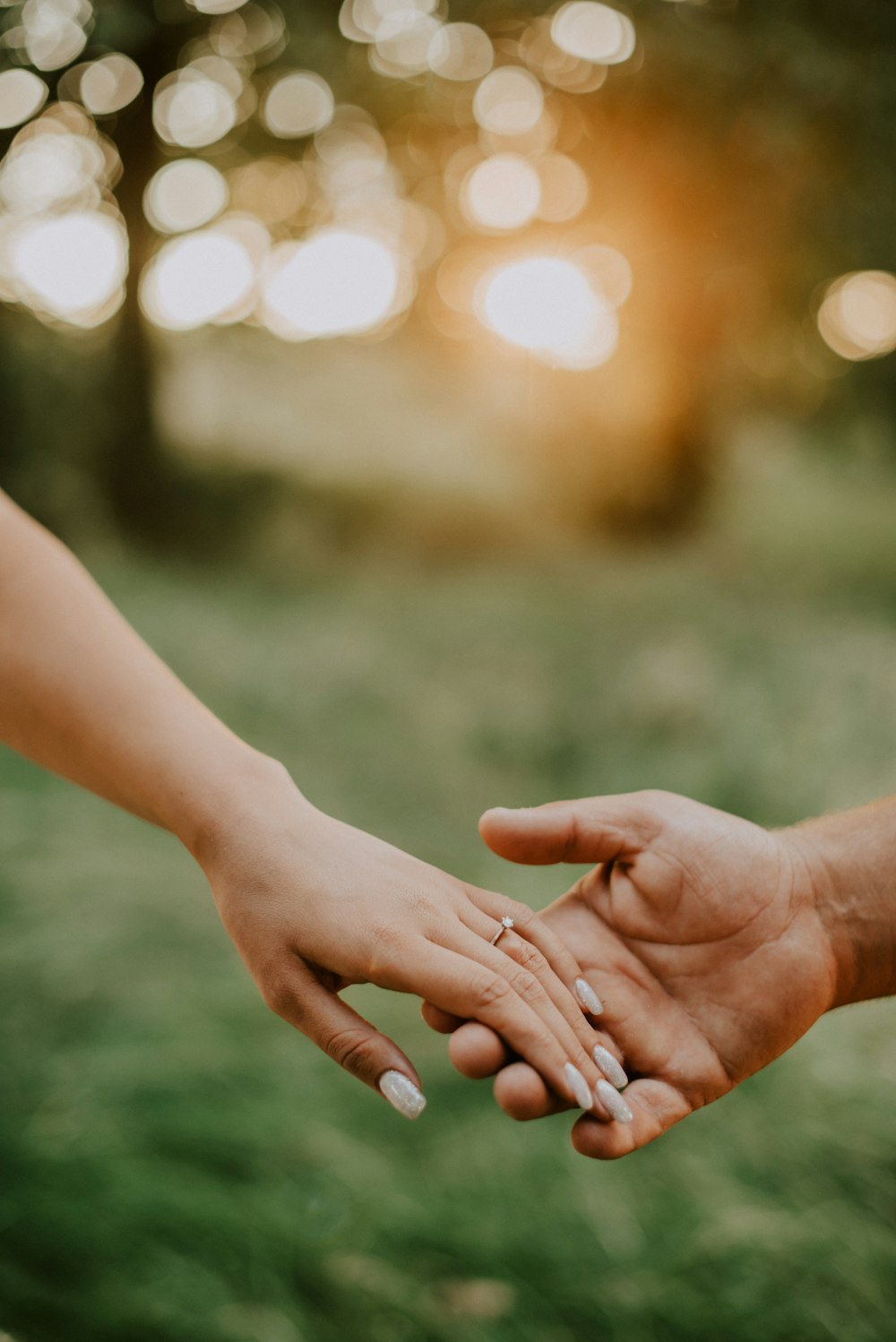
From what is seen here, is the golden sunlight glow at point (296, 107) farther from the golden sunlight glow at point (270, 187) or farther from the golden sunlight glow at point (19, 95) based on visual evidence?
the golden sunlight glow at point (19, 95)

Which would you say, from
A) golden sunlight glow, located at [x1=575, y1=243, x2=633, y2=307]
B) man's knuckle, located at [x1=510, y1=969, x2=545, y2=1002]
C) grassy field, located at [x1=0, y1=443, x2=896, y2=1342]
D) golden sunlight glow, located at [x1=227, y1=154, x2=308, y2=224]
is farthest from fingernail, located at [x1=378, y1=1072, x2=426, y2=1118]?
golden sunlight glow, located at [x1=227, y1=154, x2=308, y2=224]

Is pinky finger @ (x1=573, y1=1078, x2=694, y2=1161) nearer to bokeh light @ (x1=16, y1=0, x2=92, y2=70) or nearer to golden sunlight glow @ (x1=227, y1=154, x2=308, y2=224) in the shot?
bokeh light @ (x1=16, y1=0, x2=92, y2=70)

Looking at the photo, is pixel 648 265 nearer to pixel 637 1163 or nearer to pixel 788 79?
pixel 788 79

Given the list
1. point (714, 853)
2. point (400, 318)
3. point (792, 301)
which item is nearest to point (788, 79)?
point (792, 301)

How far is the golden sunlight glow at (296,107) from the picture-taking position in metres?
10.5

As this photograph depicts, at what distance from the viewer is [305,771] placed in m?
6.18

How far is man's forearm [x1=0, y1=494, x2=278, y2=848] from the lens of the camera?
196cm

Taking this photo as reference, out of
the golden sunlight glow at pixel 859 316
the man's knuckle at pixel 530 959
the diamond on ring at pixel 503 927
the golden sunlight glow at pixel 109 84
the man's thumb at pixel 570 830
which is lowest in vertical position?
the man's knuckle at pixel 530 959

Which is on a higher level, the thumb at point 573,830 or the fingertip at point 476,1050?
the thumb at point 573,830

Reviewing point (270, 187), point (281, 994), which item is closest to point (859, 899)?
point (281, 994)

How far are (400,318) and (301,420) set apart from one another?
2.30 m

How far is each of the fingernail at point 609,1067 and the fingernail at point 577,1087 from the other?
13cm

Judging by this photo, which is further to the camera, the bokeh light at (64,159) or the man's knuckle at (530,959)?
the bokeh light at (64,159)

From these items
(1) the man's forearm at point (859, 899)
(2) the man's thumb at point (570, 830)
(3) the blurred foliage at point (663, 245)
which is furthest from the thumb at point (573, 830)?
(3) the blurred foliage at point (663, 245)
